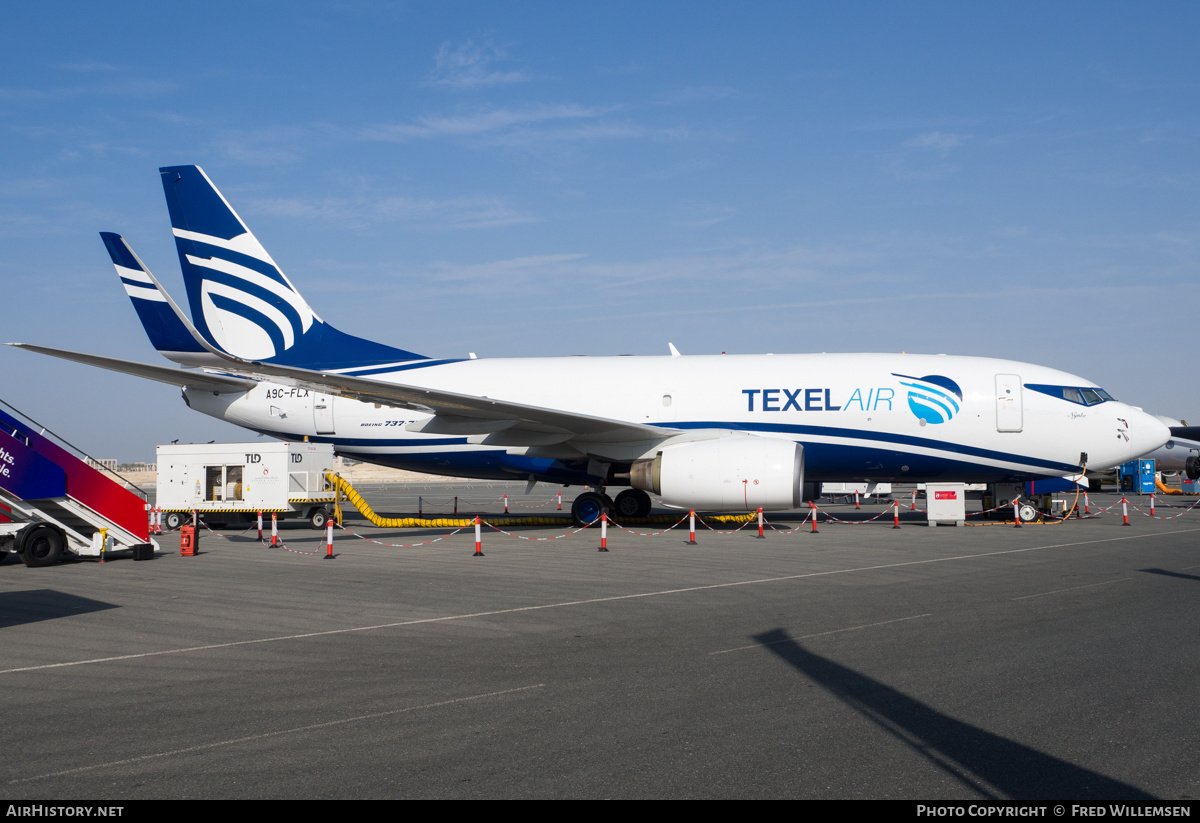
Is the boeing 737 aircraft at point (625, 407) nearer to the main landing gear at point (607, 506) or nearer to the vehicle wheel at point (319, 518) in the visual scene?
the main landing gear at point (607, 506)

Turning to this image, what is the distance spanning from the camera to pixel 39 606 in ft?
37.5

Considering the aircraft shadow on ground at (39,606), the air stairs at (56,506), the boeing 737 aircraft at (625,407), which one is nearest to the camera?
the aircraft shadow on ground at (39,606)

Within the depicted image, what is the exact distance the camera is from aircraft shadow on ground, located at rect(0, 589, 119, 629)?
34.6 ft

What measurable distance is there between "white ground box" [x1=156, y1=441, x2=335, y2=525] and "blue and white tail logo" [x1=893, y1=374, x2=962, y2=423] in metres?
15.6

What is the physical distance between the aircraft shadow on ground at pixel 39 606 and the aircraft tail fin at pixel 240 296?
12.8m

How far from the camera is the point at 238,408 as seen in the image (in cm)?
2453

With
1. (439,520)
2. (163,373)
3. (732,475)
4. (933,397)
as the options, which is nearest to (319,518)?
(439,520)

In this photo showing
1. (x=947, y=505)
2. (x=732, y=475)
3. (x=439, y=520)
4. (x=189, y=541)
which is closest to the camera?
(x=189, y=541)

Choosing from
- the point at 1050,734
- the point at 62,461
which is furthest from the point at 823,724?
the point at 62,461

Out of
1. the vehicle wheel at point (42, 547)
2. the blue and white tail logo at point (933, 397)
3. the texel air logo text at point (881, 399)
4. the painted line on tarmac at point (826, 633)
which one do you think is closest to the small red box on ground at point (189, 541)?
the vehicle wheel at point (42, 547)

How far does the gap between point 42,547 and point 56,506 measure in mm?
792

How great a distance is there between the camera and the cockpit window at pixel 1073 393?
21703 mm

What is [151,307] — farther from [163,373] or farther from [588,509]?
[588,509]

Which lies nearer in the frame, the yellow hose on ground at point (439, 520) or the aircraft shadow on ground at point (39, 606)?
the aircraft shadow on ground at point (39, 606)
